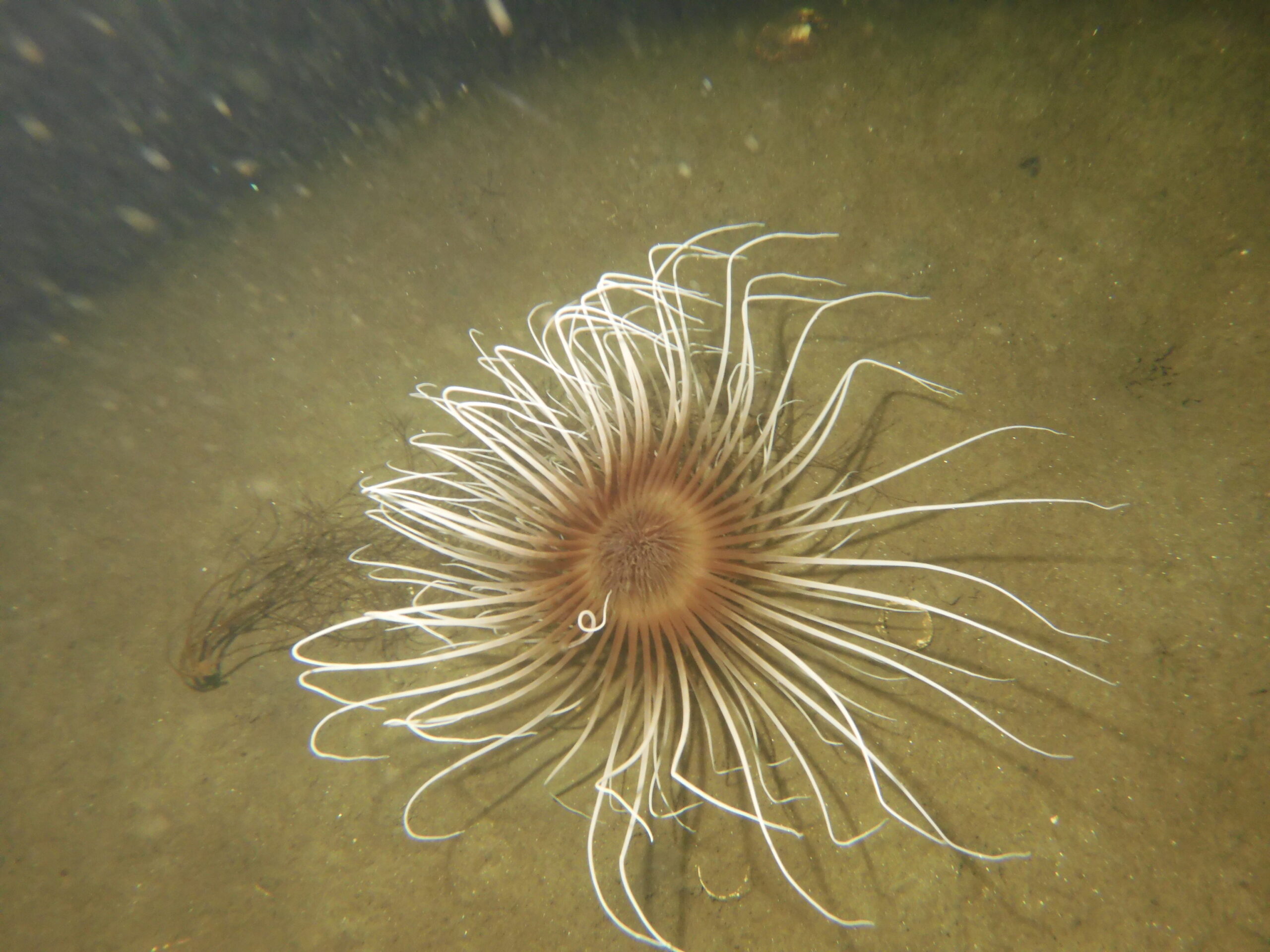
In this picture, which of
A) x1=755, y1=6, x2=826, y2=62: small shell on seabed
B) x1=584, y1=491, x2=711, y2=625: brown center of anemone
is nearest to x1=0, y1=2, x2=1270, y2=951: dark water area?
x1=755, y1=6, x2=826, y2=62: small shell on seabed

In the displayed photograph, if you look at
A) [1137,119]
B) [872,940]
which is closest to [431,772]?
[872,940]

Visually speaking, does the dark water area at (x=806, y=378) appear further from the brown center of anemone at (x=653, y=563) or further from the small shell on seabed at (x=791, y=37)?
the brown center of anemone at (x=653, y=563)

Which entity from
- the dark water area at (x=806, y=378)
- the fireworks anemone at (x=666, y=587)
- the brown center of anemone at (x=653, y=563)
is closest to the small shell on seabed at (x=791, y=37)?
the dark water area at (x=806, y=378)

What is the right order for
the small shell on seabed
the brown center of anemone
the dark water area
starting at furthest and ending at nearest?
the small shell on seabed → the brown center of anemone → the dark water area

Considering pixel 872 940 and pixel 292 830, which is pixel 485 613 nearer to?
pixel 292 830

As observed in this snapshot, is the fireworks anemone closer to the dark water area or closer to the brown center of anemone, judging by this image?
the brown center of anemone
